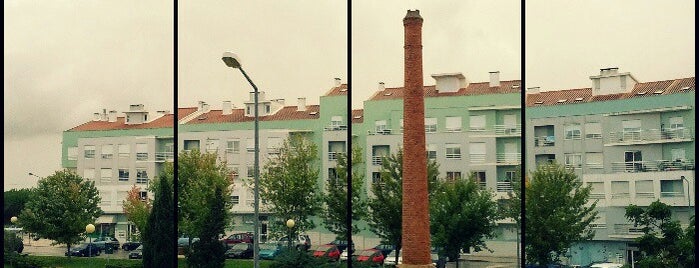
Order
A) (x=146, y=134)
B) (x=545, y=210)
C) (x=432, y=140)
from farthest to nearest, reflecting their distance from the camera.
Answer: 1. (x=146, y=134)
2. (x=432, y=140)
3. (x=545, y=210)

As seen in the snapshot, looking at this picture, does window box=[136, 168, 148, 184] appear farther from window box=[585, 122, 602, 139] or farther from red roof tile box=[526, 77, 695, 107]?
window box=[585, 122, 602, 139]

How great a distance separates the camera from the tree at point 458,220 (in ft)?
49.9

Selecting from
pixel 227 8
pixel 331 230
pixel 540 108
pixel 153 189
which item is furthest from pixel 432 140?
pixel 153 189

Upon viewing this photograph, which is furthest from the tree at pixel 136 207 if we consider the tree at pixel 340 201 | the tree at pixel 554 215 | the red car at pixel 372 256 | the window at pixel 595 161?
the window at pixel 595 161

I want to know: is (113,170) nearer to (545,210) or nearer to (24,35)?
(24,35)

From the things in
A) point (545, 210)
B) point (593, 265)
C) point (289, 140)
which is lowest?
point (593, 265)

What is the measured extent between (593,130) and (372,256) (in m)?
4.76

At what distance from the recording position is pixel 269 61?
618 inches

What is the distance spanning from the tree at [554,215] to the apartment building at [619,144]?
1.15 ft

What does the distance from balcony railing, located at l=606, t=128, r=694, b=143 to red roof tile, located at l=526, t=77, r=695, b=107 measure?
2.17 feet

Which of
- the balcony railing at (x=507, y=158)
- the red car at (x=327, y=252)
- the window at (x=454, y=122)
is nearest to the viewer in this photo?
the red car at (x=327, y=252)

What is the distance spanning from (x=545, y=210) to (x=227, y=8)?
6.43 meters

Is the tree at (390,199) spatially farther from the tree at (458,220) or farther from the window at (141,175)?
the window at (141,175)

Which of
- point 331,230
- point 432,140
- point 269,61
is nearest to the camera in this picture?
point 331,230
